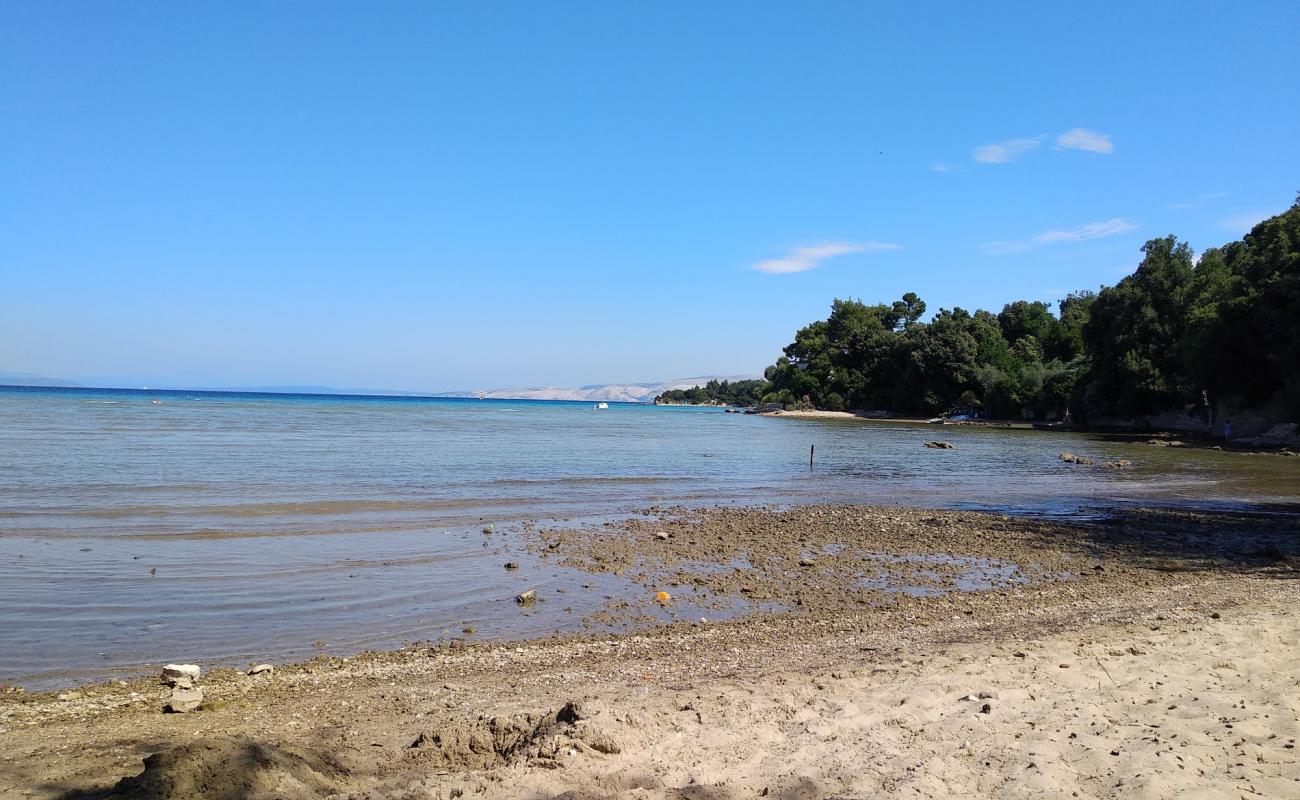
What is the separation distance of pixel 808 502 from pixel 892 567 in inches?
333

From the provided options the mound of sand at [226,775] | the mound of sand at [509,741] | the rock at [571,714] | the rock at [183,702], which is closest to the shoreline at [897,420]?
the rock at [571,714]

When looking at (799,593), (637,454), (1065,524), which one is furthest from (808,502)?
(637,454)

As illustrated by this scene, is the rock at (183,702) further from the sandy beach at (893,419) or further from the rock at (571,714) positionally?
the sandy beach at (893,419)

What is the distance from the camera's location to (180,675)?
666 cm

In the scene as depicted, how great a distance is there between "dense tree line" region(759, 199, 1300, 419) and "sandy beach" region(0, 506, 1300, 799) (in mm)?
44756

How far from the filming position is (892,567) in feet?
40.5

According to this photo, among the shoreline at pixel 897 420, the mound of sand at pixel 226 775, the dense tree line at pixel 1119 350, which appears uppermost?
the dense tree line at pixel 1119 350

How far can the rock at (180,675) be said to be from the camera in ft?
21.5

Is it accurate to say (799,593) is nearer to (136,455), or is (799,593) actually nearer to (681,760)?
(681,760)

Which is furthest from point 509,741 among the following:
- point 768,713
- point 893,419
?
point 893,419

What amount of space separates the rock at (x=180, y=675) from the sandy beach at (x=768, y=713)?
0.44ft

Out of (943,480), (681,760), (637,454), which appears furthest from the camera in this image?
(637,454)

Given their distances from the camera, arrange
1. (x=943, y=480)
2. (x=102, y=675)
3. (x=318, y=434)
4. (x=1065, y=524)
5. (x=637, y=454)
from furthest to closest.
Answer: (x=318, y=434) → (x=637, y=454) → (x=943, y=480) → (x=1065, y=524) → (x=102, y=675)

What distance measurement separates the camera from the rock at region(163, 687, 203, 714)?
19.5ft
